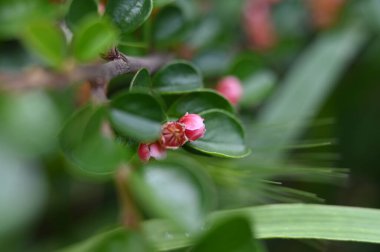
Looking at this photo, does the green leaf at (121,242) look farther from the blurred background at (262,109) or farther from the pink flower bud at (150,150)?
the blurred background at (262,109)

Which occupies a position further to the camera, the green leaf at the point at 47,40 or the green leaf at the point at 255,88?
the green leaf at the point at 255,88

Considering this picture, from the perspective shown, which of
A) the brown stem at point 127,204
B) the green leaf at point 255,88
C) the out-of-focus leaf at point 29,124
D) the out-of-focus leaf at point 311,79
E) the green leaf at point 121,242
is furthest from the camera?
the out-of-focus leaf at point 311,79

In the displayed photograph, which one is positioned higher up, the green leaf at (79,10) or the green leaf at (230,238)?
the green leaf at (79,10)

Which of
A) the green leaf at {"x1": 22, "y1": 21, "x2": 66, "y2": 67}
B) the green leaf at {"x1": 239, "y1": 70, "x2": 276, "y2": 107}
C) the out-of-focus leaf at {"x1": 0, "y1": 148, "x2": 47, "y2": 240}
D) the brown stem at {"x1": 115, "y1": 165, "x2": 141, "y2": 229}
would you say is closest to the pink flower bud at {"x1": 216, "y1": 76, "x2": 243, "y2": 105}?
the green leaf at {"x1": 239, "y1": 70, "x2": 276, "y2": 107}

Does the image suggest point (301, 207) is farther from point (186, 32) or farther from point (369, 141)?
point (369, 141)

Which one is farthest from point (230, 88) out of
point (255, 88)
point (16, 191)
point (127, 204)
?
point (16, 191)

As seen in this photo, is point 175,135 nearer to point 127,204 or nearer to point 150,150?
point 150,150

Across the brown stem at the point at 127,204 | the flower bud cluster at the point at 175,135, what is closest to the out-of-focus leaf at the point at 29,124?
the brown stem at the point at 127,204

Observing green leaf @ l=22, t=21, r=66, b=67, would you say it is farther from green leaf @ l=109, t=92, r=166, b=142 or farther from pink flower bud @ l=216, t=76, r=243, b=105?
pink flower bud @ l=216, t=76, r=243, b=105

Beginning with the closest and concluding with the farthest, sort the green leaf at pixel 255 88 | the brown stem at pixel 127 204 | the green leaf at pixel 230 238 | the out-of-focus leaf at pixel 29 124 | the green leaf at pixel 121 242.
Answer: the green leaf at pixel 230 238, the green leaf at pixel 121 242, the brown stem at pixel 127 204, the green leaf at pixel 255 88, the out-of-focus leaf at pixel 29 124
